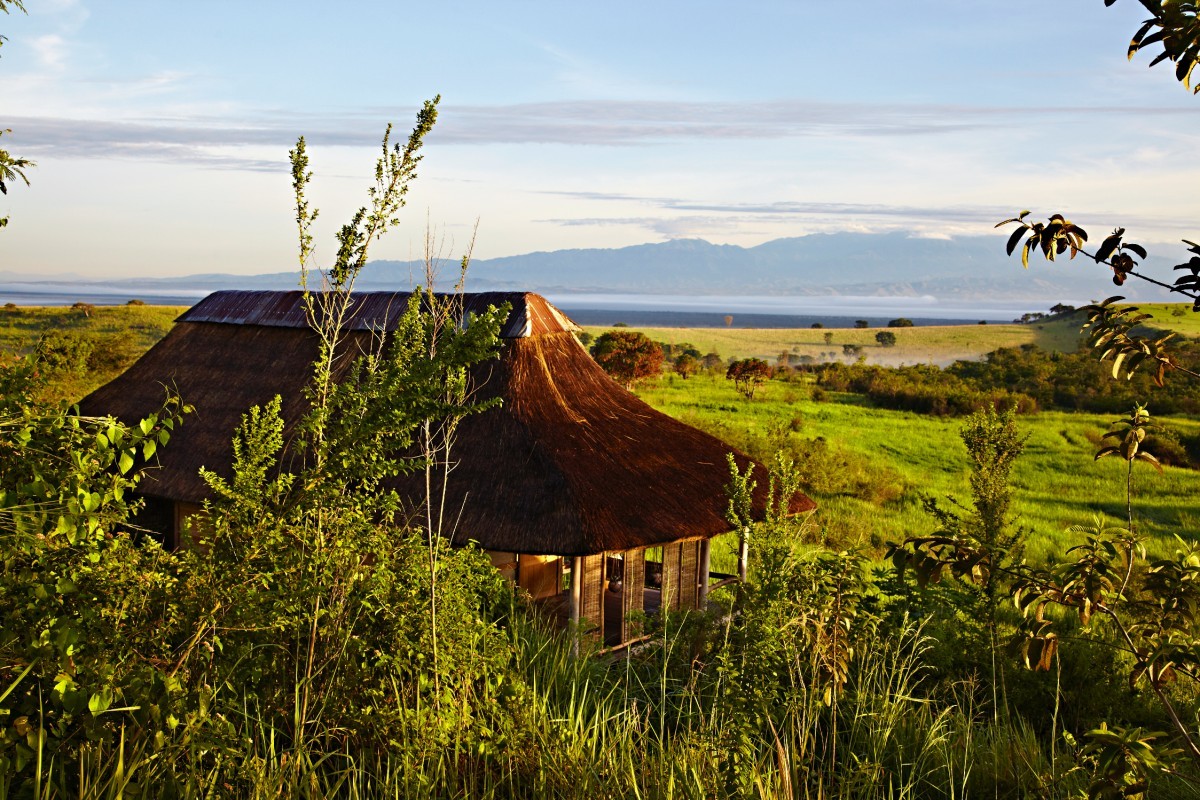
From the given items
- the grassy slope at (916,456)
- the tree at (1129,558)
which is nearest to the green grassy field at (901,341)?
the grassy slope at (916,456)

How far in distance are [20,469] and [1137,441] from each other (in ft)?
14.2

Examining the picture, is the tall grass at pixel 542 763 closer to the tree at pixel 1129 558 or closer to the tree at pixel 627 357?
the tree at pixel 1129 558

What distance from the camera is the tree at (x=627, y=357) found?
1352 inches

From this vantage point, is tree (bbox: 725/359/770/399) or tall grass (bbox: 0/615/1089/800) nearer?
A: tall grass (bbox: 0/615/1089/800)

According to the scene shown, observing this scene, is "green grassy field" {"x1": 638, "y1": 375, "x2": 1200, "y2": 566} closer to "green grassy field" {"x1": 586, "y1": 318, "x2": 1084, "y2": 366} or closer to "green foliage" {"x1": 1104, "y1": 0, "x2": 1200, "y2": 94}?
"green foliage" {"x1": 1104, "y1": 0, "x2": 1200, "y2": 94}

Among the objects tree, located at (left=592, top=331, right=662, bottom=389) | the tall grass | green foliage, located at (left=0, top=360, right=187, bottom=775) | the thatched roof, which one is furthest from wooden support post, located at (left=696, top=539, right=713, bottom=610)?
tree, located at (left=592, top=331, right=662, bottom=389)

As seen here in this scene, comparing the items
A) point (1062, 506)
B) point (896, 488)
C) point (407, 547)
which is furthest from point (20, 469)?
point (1062, 506)

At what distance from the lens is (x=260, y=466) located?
5.55m

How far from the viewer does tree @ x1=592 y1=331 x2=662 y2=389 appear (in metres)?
34.3

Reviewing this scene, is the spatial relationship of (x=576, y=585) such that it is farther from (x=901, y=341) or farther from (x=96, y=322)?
(x=901, y=341)

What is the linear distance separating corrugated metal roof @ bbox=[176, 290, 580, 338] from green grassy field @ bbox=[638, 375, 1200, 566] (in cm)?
674

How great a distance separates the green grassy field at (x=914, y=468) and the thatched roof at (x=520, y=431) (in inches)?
232

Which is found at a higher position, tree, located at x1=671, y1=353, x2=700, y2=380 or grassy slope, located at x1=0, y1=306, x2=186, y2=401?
grassy slope, located at x1=0, y1=306, x2=186, y2=401

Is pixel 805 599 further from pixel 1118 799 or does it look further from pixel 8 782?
pixel 8 782
